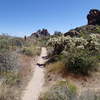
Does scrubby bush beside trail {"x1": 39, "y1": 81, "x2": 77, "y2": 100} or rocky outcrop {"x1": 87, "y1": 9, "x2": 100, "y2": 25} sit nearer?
scrubby bush beside trail {"x1": 39, "y1": 81, "x2": 77, "y2": 100}

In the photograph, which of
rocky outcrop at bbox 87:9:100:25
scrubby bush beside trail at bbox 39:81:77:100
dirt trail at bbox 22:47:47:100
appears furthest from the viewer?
rocky outcrop at bbox 87:9:100:25

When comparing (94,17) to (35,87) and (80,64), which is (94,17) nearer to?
(80,64)

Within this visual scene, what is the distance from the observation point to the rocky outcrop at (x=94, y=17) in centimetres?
5491

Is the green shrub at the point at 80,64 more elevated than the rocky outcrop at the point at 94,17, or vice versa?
the rocky outcrop at the point at 94,17

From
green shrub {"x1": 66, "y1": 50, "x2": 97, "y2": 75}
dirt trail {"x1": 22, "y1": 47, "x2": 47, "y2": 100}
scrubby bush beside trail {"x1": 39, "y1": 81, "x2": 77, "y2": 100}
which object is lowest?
dirt trail {"x1": 22, "y1": 47, "x2": 47, "y2": 100}

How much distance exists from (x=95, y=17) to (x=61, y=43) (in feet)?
137

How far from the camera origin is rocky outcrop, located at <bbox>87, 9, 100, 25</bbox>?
54906mm

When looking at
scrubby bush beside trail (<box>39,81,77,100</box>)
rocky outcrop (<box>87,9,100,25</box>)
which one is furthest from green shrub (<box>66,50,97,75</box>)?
rocky outcrop (<box>87,9,100,25</box>)

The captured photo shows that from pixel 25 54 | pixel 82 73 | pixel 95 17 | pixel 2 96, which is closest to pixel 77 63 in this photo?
pixel 82 73

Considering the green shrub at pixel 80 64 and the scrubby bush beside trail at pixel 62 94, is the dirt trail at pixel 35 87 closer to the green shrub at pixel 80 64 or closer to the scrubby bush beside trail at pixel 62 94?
the scrubby bush beside trail at pixel 62 94

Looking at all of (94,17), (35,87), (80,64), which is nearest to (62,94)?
(35,87)

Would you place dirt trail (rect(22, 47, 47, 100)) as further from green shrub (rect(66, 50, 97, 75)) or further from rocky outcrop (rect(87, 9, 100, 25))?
rocky outcrop (rect(87, 9, 100, 25))

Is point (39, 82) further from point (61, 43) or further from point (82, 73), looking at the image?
point (61, 43)

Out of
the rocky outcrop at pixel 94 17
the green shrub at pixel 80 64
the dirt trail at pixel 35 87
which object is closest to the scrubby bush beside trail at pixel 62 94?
the dirt trail at pixel 35 87
